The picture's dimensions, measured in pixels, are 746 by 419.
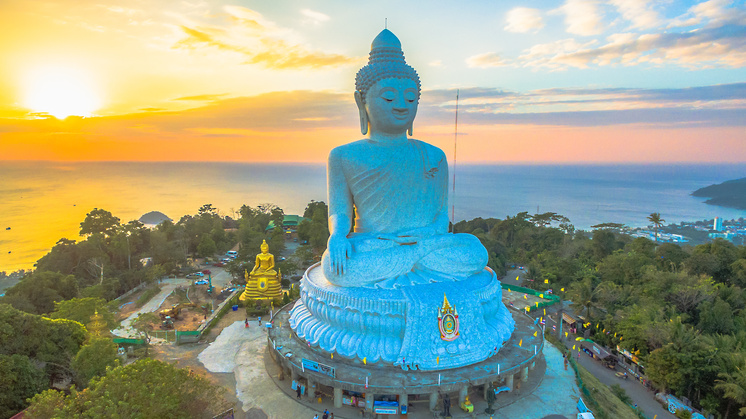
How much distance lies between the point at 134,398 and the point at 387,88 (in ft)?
35.1

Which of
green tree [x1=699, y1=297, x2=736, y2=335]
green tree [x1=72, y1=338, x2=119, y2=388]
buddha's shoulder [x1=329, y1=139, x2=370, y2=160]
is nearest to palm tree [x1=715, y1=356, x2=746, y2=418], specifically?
green tree [x1=699, y1=297, x2=736, y2=335]

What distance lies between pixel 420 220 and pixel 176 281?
1919cm

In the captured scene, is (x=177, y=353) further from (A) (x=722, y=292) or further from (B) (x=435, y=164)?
(A) (x=722, y=292)

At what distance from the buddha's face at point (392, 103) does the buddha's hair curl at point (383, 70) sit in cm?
16

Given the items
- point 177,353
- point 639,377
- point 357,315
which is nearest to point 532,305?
point 639,377

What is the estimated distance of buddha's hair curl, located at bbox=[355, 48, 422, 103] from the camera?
13.7 metres

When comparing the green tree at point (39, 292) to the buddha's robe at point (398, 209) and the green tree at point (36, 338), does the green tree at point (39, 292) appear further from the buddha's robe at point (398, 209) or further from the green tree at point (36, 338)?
the buddha's robe at point (398, 209)

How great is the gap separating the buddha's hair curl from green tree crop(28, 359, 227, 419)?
9.94 metres

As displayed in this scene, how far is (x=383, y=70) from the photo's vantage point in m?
13.7

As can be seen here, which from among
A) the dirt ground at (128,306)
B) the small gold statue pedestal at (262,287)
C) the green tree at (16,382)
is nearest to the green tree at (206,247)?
the dirt ground at (128,306)

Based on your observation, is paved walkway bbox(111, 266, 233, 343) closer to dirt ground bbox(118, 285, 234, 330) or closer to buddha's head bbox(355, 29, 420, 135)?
dirt ground bbox(118, 285, 234, 330)

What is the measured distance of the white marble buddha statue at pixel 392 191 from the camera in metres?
13.0

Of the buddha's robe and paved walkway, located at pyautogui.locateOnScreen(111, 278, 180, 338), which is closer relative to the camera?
the buddha's robe

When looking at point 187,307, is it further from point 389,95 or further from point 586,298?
point 586,298
